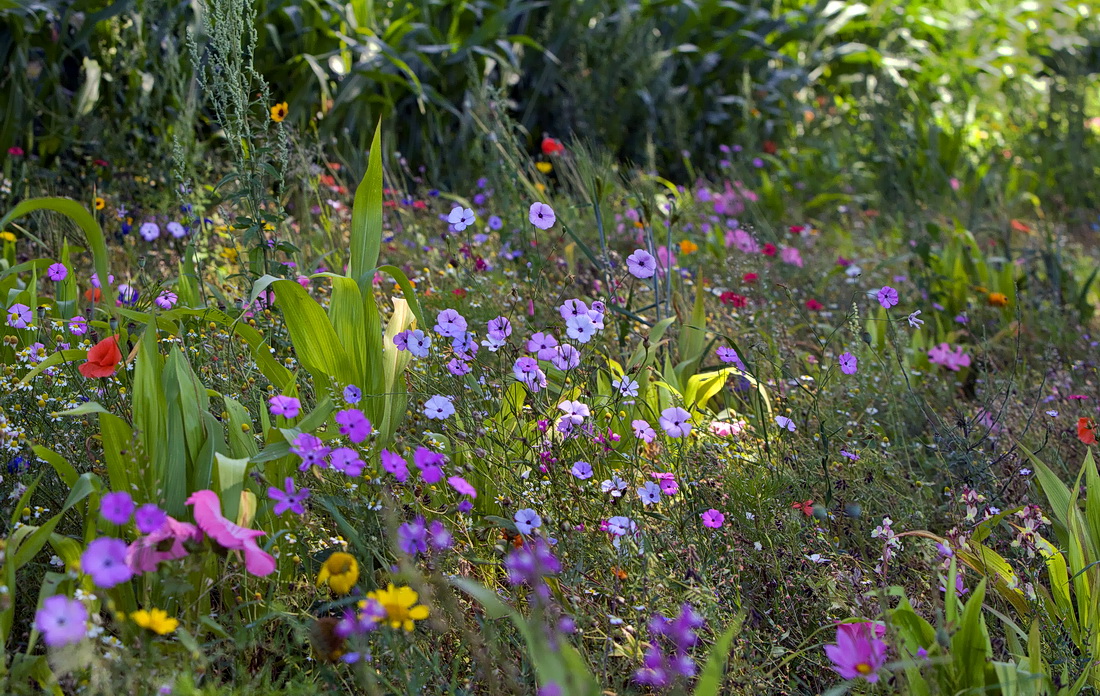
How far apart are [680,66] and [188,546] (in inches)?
203

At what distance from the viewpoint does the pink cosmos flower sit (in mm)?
1274

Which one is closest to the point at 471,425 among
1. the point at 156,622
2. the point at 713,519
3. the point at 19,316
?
the point at 713,519

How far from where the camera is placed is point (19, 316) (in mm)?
2086

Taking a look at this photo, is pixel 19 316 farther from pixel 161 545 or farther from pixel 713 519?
pixel 713 519

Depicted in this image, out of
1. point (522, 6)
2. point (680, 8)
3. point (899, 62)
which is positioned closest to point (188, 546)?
point (522, 6)

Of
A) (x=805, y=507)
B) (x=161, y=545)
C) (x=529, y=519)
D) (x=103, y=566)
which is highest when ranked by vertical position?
(x=103, y=566)

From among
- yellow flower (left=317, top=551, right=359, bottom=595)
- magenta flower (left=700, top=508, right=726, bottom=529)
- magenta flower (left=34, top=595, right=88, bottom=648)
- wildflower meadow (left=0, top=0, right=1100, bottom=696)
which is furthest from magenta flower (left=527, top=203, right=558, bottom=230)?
magenta flower (left=34, top=595, right=88, bottom=648)

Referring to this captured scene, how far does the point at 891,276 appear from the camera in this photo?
363cm

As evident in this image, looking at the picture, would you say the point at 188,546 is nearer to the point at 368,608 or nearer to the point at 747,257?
the point at 368,608

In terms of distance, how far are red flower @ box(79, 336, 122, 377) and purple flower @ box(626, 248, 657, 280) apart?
41.8 inches

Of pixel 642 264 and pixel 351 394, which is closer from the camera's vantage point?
pixel 351 394

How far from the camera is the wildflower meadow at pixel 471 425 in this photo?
4.39 feet

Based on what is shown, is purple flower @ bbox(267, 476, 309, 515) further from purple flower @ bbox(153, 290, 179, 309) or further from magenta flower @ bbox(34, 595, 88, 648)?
purple flower @ bbox(153, 290, 179, 309)

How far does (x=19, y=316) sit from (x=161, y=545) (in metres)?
1.10
